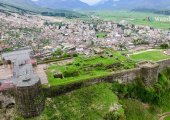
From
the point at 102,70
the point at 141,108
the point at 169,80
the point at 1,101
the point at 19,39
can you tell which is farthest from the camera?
the point at 19,39

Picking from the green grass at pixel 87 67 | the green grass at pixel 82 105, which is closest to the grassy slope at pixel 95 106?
the green grass at pixel 82 105

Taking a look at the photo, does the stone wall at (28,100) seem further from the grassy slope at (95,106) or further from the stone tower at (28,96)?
the grassy slope at (95,106)

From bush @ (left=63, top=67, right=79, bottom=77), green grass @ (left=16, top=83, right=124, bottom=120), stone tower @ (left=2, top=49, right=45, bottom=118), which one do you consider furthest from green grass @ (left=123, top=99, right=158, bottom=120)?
stone tower @ (left=2, top=49, right=45, bottom=118)

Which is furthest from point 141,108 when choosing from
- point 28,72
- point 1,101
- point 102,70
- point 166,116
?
point 1,101

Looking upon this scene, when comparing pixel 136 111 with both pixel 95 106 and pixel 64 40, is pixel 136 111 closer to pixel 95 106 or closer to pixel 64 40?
pixel 95 106

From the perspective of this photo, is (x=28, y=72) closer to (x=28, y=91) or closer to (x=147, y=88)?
(x=28, y=91)

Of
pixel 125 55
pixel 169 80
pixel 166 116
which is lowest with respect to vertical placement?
pixel 166 116

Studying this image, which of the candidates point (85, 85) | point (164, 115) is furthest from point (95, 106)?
point (164, 115)
